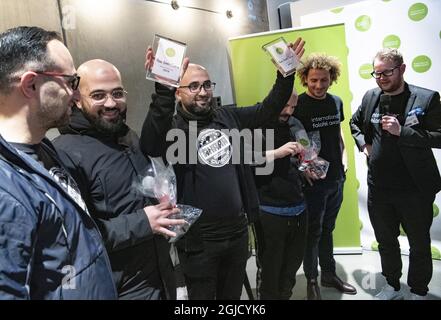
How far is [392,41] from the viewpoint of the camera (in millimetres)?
1704

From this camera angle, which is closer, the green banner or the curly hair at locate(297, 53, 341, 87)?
the curly hair at locate(297, 53, 341, 87)

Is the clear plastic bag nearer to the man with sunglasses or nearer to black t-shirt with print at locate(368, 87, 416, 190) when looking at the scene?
black t-shirt with print at locate(368, 87, 416, 190)

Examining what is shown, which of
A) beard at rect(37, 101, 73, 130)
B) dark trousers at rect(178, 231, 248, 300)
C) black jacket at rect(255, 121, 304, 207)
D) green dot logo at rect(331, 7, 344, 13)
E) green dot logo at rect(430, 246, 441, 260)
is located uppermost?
green dot logo at rect(331, 7, 344, 13)

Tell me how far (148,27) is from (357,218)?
1.49m

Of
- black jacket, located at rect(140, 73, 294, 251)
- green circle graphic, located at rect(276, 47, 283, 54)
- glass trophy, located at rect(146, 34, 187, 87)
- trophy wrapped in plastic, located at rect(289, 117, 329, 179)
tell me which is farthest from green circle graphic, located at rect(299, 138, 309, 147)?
glass trophy, located at rect(146, 34, 187, 87)

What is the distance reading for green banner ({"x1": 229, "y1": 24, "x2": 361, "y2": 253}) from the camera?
178 cm

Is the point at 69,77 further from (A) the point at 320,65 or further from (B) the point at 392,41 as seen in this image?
(B) the point at 392,41

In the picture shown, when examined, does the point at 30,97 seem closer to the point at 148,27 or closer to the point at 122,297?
the point at 122,297

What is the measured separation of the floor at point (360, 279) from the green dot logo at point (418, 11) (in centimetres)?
122

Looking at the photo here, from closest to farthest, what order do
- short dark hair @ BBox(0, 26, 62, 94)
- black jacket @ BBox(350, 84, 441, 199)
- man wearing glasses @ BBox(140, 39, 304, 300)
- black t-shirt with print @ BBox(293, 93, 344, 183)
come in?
1. short dark hair @ BBox(0, 26, 62, 94)
2. man wearing glasses @ BBox(140, 39, 304, 300)
3. black jacket @ BBox(350, 84, 441, 199)
4. black t-shirt with print @ BBox(293, 93, 344, 183)

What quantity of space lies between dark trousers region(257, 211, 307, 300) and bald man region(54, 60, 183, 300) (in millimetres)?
626

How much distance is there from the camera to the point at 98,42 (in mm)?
1411

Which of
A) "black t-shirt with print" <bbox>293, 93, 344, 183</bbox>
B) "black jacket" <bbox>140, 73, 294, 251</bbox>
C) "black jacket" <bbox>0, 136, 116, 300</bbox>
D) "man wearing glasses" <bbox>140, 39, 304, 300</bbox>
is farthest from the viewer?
"black t-shirt with print" <bbox>293, 93, 344, 183</bbox>

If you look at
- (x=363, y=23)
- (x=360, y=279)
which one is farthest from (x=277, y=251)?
(x=363, y=23)
